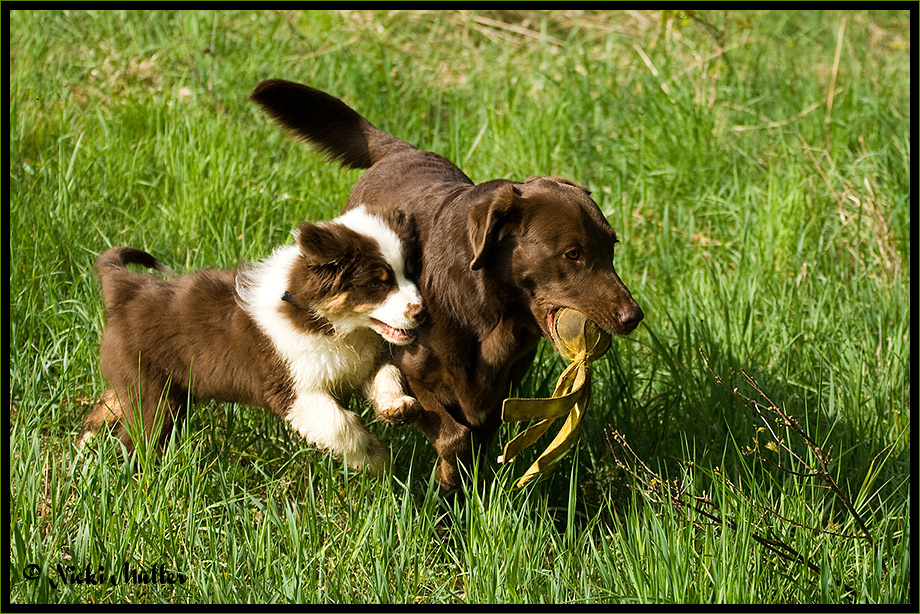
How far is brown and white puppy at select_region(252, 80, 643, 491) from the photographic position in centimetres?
316

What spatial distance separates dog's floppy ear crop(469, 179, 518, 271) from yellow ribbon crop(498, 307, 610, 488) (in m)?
0.34

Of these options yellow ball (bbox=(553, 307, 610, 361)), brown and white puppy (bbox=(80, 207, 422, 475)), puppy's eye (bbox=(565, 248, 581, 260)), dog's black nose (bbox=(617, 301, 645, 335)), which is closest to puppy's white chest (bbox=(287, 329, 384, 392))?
brown and white puppy (bbox=(80, 207, 422, 475))

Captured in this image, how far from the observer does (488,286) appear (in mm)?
3295

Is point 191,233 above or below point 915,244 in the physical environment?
below

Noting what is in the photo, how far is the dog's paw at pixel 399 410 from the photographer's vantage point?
3.34 m

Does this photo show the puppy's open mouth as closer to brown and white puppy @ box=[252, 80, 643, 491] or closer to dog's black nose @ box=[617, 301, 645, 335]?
brown and white puppy @ box=[252, 80, 643, 491]

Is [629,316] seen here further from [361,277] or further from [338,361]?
[338,361]

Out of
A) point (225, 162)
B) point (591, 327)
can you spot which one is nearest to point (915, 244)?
point (591, 327)

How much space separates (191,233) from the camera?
5.08m

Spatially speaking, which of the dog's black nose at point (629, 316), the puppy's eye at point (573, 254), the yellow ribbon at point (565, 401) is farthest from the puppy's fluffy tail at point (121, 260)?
the dog's black nose at point (629, 316)

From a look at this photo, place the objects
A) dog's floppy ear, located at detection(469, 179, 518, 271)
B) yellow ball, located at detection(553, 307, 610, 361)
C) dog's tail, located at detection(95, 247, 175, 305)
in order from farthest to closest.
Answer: dog's tail, located at detection(95, 247, 175, 305), yellow ball, located at detection(553, 307, 610, 361), dog's floppy ear, located at detection(469, 179, 518, 271)

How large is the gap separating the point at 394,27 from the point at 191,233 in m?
3.39

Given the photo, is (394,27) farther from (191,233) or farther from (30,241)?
(30,241)

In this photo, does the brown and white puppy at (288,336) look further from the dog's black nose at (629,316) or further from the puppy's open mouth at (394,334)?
the dog's black nose at (629,316)
